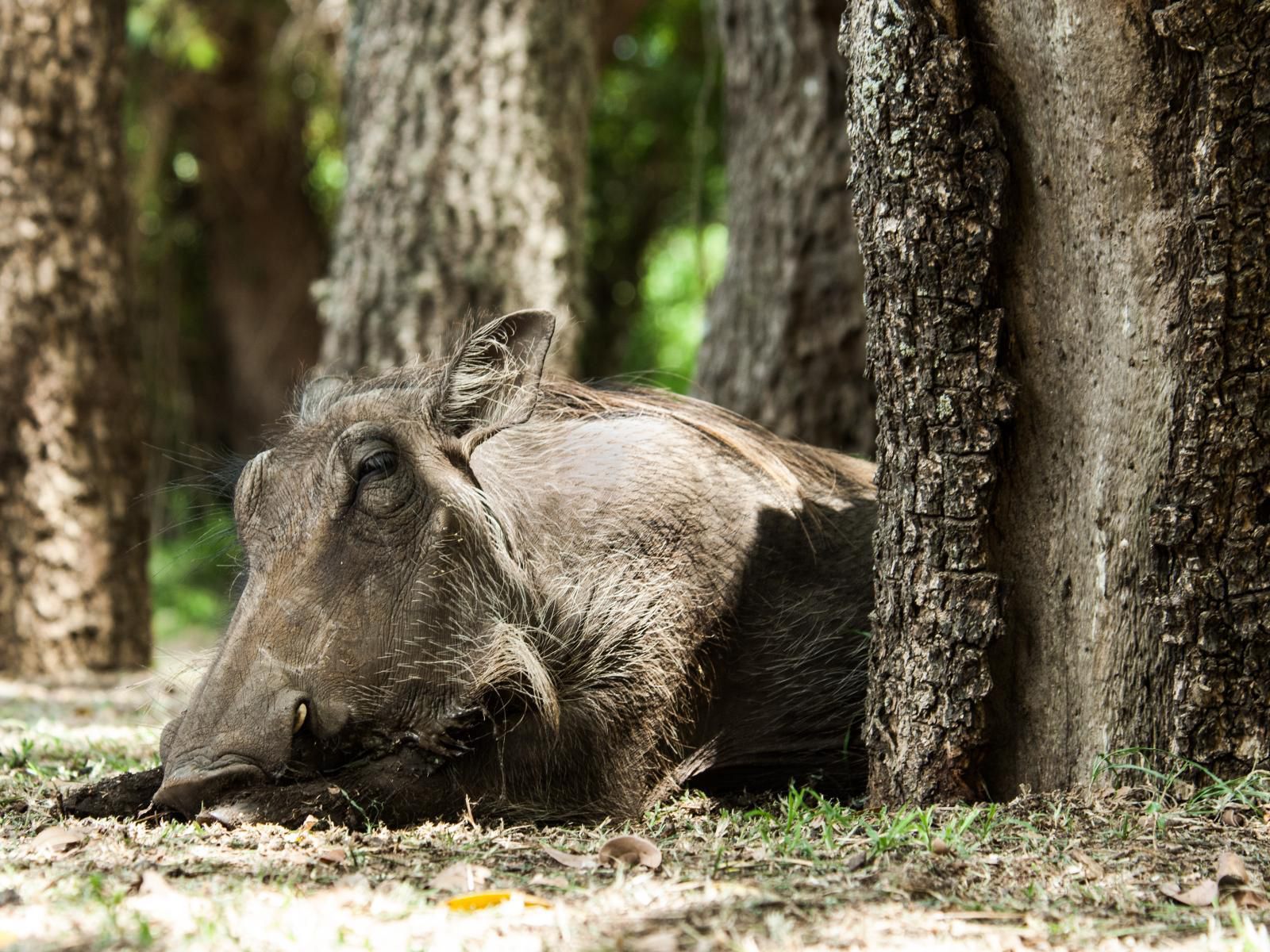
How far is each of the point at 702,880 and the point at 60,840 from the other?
1265mm

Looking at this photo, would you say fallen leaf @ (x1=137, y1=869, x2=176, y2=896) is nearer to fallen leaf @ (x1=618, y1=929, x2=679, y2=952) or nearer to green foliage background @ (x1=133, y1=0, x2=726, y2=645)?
fallen leaf @ (x1=618, y1=929, x2=679, y2=952)

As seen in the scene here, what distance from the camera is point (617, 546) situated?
339 centimetres

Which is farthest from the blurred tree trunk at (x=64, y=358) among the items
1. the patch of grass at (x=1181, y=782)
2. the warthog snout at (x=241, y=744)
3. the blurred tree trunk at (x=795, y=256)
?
the patch of grass at (x=1181, y=782)

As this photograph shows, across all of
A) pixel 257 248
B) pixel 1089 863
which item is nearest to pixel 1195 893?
pixel 1089 863

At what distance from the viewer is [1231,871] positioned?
2.30m

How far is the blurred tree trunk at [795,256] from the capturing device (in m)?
6.04

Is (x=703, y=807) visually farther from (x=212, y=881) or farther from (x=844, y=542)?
(x=212, y=881)

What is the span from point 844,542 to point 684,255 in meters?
13.1

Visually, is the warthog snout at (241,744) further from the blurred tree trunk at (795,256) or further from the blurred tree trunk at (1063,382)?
the blurred tree trunk at (795,256)

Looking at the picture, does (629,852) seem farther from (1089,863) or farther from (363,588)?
(363,588)

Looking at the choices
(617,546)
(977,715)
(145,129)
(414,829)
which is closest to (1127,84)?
(977,715)

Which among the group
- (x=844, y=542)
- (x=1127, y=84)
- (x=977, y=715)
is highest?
(x=1127, y=84)

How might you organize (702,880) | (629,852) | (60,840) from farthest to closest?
(60,840) < (629,852) < (702,880)

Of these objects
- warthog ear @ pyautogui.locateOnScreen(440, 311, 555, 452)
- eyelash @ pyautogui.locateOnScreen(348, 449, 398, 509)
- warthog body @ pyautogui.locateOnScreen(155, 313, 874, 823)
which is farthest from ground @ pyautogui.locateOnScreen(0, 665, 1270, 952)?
warthog ear @ pyautogui.locateOnScreen(440, 311, 555, 452)
